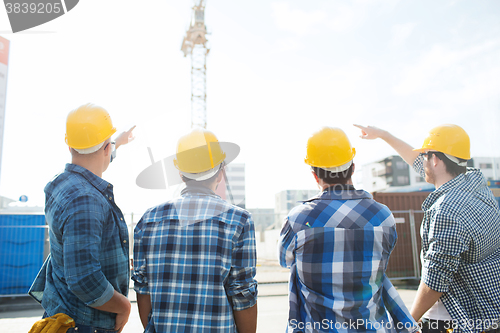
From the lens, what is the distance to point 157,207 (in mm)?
1961

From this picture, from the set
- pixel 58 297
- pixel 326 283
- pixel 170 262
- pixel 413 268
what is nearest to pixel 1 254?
pixel 58 297

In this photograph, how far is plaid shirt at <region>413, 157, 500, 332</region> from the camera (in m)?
2.13

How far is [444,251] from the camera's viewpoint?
212 cm

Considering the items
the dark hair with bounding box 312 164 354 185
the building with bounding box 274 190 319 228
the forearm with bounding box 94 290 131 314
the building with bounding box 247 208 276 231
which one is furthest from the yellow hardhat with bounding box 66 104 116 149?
the building with bounding box 274 190 319 228

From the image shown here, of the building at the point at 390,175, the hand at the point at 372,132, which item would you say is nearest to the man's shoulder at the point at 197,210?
the hand at the point at 372,132

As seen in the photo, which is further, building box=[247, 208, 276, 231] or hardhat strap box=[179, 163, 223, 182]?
building box=[247, 208, 276, 231]

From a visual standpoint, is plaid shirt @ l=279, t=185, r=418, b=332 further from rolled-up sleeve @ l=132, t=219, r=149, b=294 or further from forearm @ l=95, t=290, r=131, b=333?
forearm @ l=95, t=290, r=131, b=333

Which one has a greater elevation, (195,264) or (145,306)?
(195,264)

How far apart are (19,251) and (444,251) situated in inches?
379

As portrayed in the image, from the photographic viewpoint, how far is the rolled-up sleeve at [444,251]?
6.92ft

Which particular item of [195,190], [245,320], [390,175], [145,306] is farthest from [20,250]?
[390,175]

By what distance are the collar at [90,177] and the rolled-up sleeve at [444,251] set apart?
217 cm

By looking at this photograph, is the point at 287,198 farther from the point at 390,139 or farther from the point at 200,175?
the point at 200,175

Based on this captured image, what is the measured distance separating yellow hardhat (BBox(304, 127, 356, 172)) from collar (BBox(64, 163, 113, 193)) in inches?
52.5
